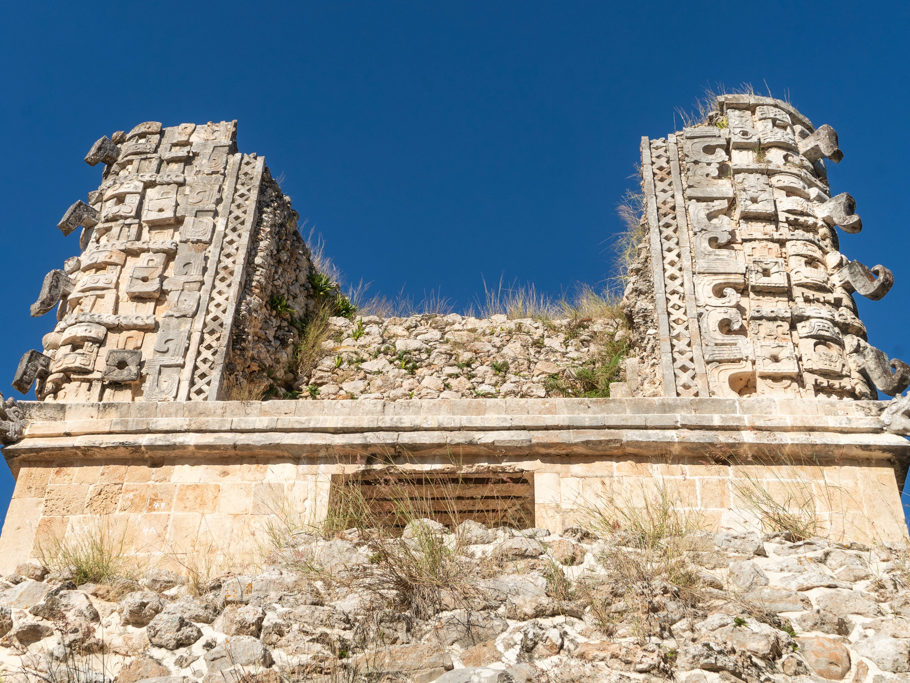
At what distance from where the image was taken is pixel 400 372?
9938 mm

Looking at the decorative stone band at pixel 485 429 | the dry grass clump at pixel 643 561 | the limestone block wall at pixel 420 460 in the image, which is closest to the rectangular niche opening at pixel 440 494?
the limestone block wall at pixel 420 460

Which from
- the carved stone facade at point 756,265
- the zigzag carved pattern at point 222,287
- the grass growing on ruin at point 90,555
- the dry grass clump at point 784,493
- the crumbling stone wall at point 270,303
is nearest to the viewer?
the grass growing on ruin at point 90,555

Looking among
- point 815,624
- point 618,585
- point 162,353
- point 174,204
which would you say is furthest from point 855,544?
point 174,204

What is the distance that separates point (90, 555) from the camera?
675 centimetres

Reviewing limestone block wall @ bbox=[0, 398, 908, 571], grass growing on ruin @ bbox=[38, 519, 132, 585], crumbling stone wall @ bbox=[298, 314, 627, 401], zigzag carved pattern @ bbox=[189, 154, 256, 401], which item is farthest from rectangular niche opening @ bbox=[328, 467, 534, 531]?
crumbling stone wall @ bbox=[298, 314, 627, 401]

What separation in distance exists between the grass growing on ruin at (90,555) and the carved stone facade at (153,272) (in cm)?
138

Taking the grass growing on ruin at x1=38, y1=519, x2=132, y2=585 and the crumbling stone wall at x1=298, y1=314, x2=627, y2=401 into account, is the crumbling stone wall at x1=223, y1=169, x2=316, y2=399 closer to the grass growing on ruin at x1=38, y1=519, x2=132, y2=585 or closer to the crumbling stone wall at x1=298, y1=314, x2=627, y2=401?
the crumbling stone wall at x1=298, y1=314, x2=627, y2=401

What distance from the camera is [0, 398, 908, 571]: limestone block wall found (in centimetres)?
750

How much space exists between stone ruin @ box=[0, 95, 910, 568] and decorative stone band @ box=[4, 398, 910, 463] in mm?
17

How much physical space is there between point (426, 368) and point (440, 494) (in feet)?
8.09

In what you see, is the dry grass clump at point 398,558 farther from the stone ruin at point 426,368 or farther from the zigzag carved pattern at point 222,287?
the zigzag carved pattern at point 222,287

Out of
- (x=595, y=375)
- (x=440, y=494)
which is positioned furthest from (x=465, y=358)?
(x=440, y=494)

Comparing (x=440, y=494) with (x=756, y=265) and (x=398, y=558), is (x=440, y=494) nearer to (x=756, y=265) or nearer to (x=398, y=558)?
(x=398, y=558)

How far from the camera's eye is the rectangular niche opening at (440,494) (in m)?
7.55
